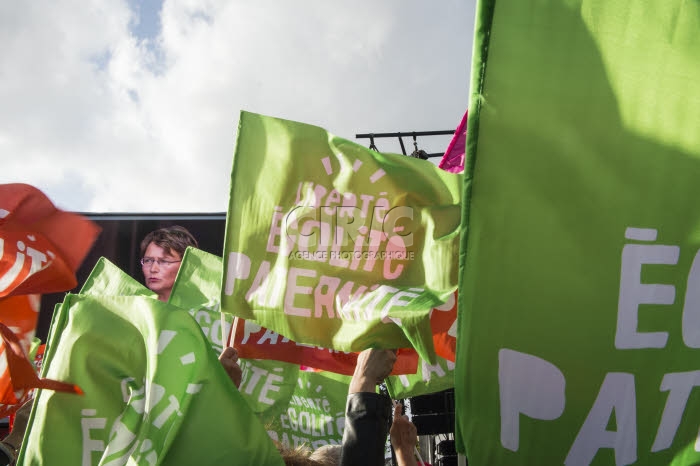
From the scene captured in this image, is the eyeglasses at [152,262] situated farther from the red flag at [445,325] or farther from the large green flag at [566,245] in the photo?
the large green flag at [566,245]

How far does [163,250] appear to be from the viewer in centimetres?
1339

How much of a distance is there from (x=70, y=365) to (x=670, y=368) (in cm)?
220

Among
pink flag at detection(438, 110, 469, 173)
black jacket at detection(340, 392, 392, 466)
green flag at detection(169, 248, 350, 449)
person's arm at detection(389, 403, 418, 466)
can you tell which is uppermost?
pink flag at detection(438, 110, 469, 173)

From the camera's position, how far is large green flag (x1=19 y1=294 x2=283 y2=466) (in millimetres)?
2100

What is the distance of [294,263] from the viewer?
301cm

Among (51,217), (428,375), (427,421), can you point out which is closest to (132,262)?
(427,421)

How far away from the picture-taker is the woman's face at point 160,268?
497 inches

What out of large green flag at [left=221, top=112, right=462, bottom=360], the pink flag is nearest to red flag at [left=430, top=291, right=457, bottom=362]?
large green flag at [left=221, top=112, right=462, bottom=360]

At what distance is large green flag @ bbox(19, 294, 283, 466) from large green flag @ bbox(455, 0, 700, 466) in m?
0.98

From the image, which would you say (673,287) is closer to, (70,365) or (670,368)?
(670,368)

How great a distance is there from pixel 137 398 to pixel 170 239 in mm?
11377

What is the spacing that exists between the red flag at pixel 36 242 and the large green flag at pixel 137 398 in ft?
4.51

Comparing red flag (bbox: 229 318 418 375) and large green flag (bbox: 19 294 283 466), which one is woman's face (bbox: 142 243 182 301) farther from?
large green flag (bbox: 19 294 283 466)

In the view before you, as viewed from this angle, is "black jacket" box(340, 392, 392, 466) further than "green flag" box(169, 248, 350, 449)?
No
